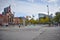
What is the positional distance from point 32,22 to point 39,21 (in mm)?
1550

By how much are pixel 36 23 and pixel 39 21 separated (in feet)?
2.65

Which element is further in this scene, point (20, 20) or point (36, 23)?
point (36, 23)

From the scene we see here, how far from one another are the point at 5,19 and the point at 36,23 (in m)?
34.4

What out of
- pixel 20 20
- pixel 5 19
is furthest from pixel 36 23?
pixel 5 19

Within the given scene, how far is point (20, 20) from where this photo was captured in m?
33.6

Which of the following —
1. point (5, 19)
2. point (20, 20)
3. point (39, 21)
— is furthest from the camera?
point (39, 21)

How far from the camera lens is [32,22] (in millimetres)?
43750

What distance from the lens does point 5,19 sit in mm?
9547

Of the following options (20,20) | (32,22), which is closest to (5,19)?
(20,20)

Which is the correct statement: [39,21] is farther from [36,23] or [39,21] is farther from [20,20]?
[20,20]

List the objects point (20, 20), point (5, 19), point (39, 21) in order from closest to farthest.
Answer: point (5, 19), point (20, 20), point (39, 21)

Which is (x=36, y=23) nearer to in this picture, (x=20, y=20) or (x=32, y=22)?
(x=32, y=22)

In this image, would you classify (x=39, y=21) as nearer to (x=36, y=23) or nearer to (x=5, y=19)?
(x=36, y=23)

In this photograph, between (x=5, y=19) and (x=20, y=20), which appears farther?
(x=20, y=20)
